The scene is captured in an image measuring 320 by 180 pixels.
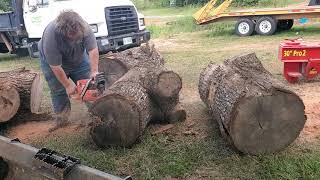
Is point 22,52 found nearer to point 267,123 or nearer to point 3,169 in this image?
point 3,169

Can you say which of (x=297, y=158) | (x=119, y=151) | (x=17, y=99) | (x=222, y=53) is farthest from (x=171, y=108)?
(x=222, y=53)

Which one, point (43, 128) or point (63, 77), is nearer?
point (63, 77)

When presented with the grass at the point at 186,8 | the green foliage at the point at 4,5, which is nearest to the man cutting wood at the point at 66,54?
the green foliage at the point at 4,5

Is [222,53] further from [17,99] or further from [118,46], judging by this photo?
[17,99]

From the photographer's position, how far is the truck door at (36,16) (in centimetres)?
1099

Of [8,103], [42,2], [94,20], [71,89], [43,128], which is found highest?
[42,2]

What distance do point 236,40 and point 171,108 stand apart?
9204 millimetres

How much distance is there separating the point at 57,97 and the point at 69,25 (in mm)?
1540

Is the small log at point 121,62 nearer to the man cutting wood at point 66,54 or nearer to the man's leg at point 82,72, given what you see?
the man's leg at point 82,72

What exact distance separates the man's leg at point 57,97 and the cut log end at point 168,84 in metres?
1.57

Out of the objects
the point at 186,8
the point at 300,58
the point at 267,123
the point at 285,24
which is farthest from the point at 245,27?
the point at 186,8

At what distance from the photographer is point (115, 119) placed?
5051 mm

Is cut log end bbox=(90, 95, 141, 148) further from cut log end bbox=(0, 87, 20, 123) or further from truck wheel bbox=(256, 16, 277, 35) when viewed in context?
truck wheel bbox=(256, 16, 277, 35)

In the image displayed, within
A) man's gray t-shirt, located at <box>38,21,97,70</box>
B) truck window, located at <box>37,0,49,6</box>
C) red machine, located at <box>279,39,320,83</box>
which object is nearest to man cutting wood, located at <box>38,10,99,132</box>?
man's gray t-shirt, located at <box>38,21,97,70</box>
